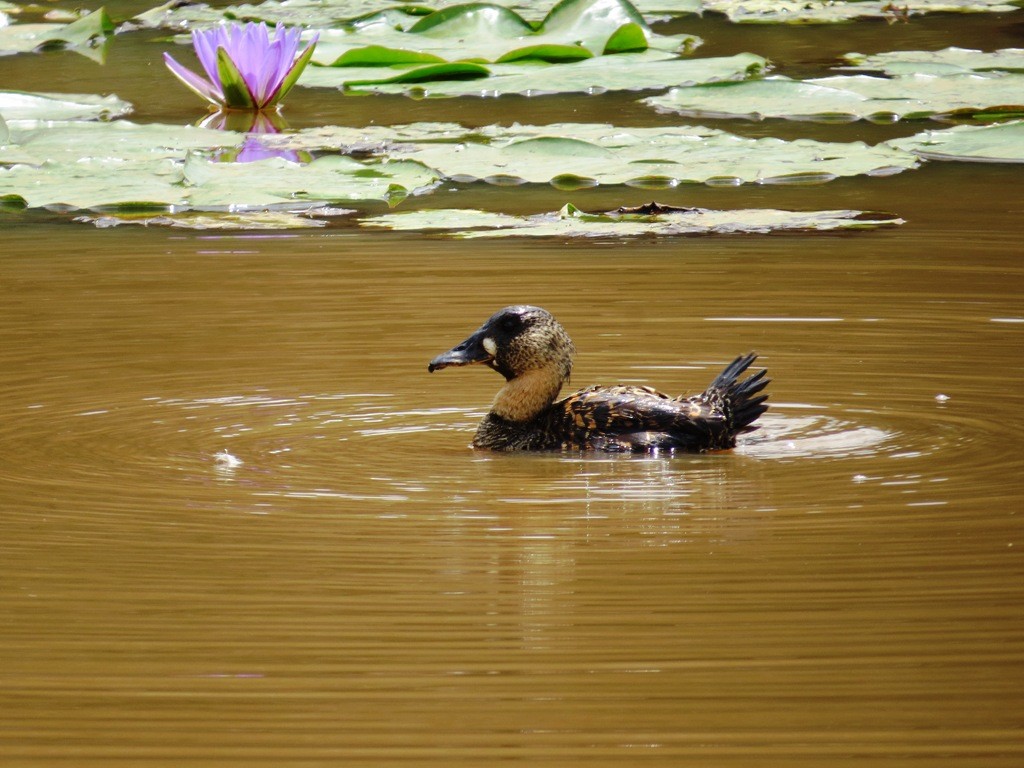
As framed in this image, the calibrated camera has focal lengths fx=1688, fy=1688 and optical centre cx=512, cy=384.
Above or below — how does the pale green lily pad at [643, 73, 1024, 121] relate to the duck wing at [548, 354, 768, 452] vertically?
above

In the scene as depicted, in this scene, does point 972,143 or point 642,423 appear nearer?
point 642,423

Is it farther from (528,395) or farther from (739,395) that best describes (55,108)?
(739,395)

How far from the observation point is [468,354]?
18.4 feet

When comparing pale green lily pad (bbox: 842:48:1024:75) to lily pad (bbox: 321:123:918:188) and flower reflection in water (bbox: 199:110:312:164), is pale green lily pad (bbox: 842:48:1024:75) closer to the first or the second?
lily pad (bbox: 321:123:918:188)

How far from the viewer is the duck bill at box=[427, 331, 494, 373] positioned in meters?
5.57

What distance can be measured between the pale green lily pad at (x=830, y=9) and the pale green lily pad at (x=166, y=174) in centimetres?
766

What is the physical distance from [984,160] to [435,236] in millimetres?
3363

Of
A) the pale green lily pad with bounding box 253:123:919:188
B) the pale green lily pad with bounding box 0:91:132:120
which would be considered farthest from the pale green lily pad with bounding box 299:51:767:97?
the pale green lily pad with bounding box 0:91:132:120

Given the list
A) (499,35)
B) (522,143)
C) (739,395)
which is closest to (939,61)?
(499,35)

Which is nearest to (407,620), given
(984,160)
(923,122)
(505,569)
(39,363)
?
(505,569)

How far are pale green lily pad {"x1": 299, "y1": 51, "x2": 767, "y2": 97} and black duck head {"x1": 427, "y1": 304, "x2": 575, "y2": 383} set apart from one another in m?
5.76

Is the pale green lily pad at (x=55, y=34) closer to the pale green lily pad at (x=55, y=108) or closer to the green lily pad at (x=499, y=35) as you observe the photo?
the green lily pad at (x=499, y=35)

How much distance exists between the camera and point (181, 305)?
24.0 ft

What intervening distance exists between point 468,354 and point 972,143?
4926mm
